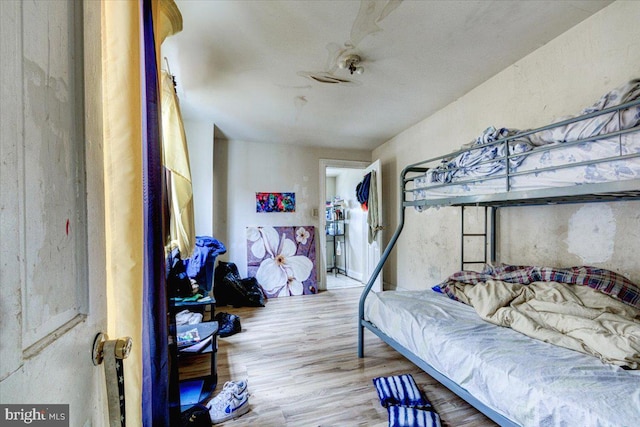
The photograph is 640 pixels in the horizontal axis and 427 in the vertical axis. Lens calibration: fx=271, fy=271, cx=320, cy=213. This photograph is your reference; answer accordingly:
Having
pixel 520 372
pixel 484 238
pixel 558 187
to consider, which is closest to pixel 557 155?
pixel 558 187

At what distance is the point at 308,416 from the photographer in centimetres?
152

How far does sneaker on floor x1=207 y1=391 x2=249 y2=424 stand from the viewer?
4.89 feet

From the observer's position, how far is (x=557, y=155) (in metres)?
1.27

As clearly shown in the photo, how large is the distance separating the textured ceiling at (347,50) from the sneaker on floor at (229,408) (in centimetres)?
225

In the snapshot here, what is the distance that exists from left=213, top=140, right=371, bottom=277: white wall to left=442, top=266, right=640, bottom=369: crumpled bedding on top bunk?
9.01ft

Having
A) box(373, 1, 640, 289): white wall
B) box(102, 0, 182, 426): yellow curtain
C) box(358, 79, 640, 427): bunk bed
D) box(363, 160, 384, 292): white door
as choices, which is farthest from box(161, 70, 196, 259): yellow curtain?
box(363, 160, 384, 292): white door

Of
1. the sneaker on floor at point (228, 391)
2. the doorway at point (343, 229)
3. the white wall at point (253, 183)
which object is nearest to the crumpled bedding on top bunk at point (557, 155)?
the sneaker on floor at point (228, 391)

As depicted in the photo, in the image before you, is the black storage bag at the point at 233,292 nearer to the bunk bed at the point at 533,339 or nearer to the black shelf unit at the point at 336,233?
the bunk bed at the point at 533,339

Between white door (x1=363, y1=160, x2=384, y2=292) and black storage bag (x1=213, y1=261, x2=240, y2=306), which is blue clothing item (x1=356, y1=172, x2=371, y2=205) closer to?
white door (x1=363, y1=160, x2=384, y2=292)

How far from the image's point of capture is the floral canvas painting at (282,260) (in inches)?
157

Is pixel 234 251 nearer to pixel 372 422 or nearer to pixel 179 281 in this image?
pixel 179 281

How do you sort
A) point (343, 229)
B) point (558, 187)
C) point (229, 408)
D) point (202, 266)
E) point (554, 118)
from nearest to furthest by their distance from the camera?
point (558, 187)
point (229, 408)
point (554, 118)
point (202, 266)
point (343, 229)

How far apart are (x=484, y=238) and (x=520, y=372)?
5.50ft

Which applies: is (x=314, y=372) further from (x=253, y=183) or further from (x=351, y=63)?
(x=253, y=183)
